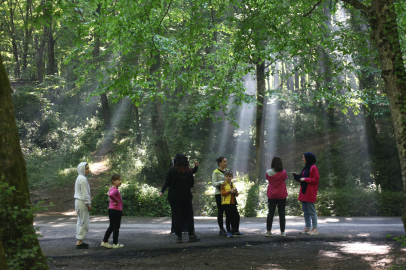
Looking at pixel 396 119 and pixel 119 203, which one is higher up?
pixel 396 119

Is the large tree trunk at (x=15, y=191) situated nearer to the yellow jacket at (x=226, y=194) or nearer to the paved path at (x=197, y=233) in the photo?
the paved path at (x=197, y=233)

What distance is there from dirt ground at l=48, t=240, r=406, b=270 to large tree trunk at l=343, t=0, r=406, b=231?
1.04 metres

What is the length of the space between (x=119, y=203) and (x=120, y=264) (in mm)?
1544

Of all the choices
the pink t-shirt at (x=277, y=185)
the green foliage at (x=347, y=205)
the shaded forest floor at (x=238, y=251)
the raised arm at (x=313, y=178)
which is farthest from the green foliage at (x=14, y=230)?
the green foliage at (x=347, y=205)

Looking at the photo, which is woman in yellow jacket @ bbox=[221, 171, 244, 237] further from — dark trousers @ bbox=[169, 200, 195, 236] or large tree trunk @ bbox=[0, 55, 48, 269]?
large tree trunk @ bbox=[0, 55, 48, 269]

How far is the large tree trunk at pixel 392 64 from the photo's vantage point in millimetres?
5949

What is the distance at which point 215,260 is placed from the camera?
19.4 feet

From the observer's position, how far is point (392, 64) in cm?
614

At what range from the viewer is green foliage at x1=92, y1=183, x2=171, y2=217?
1380cm

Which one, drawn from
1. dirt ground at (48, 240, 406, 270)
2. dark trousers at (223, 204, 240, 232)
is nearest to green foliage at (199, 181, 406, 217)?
dark trousers at (223, 204, 240, 232)

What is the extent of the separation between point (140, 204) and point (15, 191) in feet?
34.1

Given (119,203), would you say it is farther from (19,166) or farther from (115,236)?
(19,166)

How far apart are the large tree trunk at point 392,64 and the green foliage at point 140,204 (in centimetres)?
992

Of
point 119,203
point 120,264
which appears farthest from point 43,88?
point 120,264
